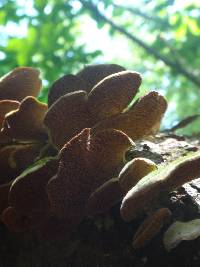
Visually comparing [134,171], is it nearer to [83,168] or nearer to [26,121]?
[83,168]

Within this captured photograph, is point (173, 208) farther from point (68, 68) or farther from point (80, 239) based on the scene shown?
point (68, 68)

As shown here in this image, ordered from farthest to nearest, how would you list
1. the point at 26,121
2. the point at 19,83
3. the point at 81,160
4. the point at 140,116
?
the point at 19,83 < the point at 26,121 < the point at 140,116 < the point at 81,160

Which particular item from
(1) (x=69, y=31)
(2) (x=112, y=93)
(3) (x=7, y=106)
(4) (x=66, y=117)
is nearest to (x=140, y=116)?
(2) (x=112, y=93)

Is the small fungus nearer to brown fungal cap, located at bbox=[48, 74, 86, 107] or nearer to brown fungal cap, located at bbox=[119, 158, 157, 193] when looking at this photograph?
brown fungal cap, located at bbox=[119, 158, 157, 193]

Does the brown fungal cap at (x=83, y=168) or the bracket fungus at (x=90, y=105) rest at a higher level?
the bracket fungus at (x=90, y=105)

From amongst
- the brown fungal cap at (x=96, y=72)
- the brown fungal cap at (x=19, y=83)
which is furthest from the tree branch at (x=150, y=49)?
the brown fungal cap at (x=96, y=72)

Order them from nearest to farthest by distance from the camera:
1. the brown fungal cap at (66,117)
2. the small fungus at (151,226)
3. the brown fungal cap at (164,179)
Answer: the brown fungal cap at (164,179)
the small fungus at (151,226)
the brown fungal cap at (66,117)

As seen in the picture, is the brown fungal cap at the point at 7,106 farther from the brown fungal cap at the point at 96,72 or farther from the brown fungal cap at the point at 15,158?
the brown fungal cap at the point at 96,72
